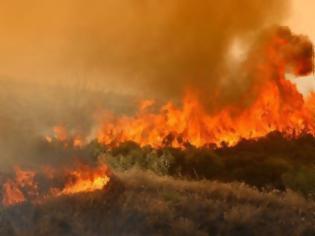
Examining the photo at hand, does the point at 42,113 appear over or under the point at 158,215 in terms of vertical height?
over

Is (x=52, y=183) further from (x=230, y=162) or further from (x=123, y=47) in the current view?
(x=123, y=47)

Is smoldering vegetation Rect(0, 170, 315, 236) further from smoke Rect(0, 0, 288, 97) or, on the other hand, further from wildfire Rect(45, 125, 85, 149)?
smoke Rect(0, 0, 288, 97)

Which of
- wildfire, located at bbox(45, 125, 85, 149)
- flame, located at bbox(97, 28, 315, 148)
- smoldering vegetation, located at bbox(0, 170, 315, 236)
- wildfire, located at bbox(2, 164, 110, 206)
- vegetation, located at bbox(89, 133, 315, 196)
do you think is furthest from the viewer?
flame, located at bbox(97, 28, 315, 148)

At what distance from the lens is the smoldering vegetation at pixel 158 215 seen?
1708cm

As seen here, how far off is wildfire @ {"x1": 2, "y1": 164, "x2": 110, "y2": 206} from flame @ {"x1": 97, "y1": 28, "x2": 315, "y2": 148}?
8.42 meters

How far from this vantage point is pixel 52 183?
64.1ft

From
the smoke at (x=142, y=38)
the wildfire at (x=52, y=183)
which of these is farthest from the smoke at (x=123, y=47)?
the wildfire at (x=52, y=183)

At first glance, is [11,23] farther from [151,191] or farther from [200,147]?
[151,191]

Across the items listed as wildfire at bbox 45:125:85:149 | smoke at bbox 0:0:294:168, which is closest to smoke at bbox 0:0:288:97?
smoke at bbox 0:0:294:168

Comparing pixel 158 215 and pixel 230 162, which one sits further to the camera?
pixel 230 162

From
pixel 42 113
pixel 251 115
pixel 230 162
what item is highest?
pixel 42 113

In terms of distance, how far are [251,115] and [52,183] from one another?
1338 cm

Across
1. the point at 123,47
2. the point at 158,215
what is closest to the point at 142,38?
the point at 123,47

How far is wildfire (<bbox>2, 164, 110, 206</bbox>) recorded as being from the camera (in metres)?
18.5
